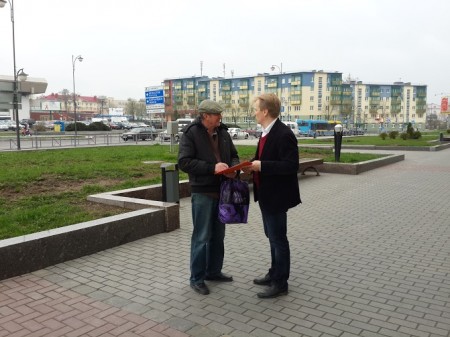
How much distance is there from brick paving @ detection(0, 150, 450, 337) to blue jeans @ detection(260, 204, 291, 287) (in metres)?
0.22

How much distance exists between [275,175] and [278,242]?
25.3 inches

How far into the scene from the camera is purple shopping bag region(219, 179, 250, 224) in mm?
4090

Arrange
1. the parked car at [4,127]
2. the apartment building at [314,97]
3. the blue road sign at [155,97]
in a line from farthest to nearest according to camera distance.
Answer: the apartment building at [314,97]
the parked car at [4,127]
the blue road sign at [155,97]

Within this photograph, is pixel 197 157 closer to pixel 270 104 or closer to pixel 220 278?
pixel 270 104

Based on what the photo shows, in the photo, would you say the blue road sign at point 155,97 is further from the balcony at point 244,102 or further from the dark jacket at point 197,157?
the balcony at point 244,102

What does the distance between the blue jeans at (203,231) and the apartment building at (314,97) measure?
8346cm

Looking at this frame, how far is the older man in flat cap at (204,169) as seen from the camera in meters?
4.11

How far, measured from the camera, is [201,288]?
168 inches

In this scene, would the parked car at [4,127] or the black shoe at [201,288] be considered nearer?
the black shoe at [201,288]

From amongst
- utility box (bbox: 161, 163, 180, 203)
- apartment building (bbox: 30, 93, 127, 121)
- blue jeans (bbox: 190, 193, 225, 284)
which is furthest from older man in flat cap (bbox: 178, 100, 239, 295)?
apartment building (bbox: 30, 93, 127, 121)

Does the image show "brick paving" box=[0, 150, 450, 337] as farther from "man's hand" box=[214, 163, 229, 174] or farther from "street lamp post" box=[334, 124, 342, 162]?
"street lamp post" box=[334, 124, 342, 162]

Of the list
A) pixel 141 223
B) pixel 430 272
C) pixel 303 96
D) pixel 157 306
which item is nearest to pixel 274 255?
pixel 157 306

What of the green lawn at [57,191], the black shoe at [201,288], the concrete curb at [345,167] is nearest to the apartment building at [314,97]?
the concrete curb at [345,167]

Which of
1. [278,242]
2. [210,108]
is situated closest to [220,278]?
[278,242]
